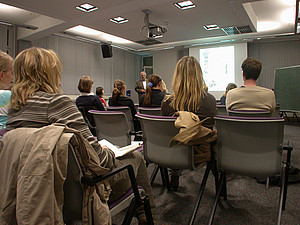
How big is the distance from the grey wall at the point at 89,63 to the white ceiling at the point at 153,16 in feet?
1.92

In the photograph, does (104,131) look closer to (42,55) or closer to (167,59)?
(42,55)

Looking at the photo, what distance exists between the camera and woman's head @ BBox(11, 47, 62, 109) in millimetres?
1044

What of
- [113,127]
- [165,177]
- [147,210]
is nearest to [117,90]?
[113,127]

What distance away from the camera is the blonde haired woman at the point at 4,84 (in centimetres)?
146

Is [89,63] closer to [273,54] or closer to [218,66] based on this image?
[218,66]

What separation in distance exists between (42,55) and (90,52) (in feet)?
26.1

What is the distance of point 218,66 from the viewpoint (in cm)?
831

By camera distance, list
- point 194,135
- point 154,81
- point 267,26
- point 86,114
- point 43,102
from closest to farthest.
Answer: point 43,102
point 194,135
point 86,114
point 154,81
point 267,26

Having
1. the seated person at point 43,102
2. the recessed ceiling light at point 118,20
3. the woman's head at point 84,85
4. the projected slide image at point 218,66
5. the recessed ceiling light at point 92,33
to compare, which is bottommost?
the seated person at point 43,102

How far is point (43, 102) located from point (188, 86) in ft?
3.60

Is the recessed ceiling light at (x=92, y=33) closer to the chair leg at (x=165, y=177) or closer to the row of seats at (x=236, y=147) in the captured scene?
the chair leg at (x=165, y=177)

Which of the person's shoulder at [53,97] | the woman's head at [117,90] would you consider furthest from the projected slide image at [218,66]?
the person's shoulder at [53,97]

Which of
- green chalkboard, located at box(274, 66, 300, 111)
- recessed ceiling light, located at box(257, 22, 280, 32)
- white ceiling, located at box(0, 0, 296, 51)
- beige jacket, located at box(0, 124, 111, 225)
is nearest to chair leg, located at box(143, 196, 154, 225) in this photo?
beige jacket, located at box(0, 124, 111, 225)

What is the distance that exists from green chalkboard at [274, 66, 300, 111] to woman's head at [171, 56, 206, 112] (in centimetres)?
603
